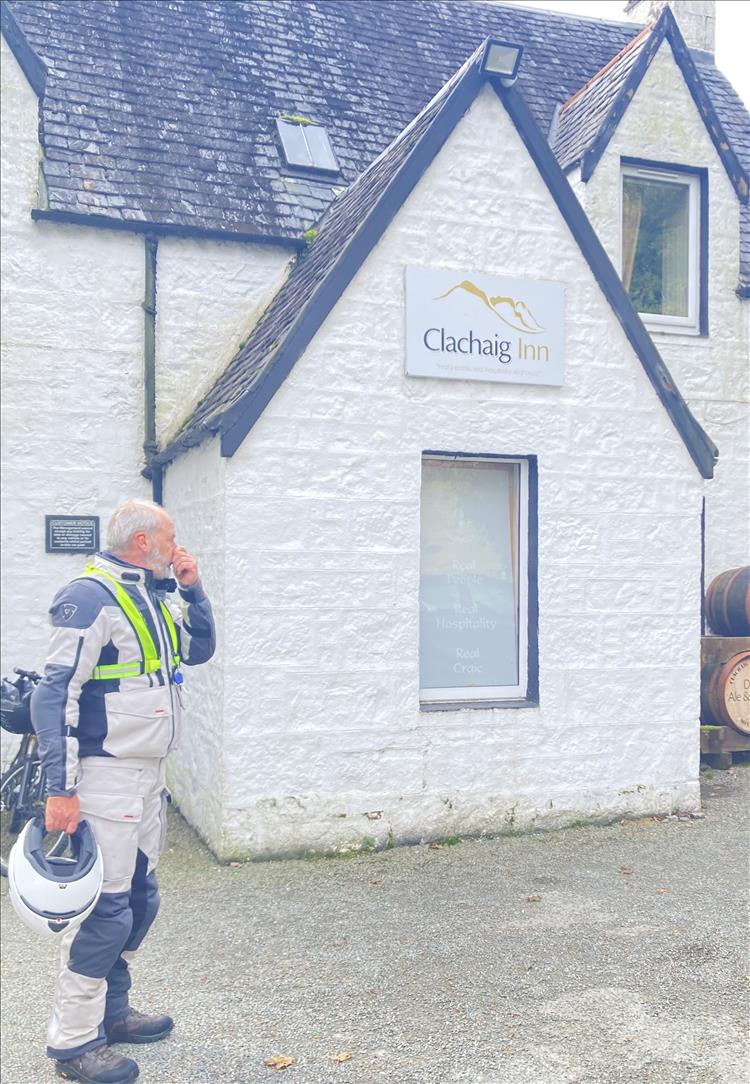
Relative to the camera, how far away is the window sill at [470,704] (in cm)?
731

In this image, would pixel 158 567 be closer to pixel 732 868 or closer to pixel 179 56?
pixel 732 868

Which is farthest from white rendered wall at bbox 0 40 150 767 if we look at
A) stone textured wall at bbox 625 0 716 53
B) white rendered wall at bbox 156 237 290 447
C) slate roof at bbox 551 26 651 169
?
stone textured wall at bbox 625 0 716 53

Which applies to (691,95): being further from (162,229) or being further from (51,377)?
(51,377)

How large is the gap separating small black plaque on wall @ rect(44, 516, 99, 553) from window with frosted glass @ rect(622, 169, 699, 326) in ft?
18.2

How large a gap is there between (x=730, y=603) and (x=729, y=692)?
97 centimetres

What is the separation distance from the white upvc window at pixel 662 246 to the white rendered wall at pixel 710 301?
6.4 inches

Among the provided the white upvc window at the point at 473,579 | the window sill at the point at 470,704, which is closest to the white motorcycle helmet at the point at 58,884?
the window sill at the point at 470,704

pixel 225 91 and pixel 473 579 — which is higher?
pixel 225 91

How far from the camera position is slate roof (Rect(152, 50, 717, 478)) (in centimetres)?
690

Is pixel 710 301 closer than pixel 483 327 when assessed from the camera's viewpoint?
No

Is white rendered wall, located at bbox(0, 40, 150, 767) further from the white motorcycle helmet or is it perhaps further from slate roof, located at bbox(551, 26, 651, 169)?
the white motorcycle helmet

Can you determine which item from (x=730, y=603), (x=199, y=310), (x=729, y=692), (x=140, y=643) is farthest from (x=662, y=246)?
(x=140, y=643)

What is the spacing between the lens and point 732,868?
6.62m

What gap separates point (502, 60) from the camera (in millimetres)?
7488
